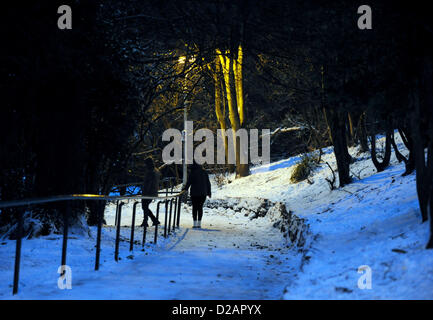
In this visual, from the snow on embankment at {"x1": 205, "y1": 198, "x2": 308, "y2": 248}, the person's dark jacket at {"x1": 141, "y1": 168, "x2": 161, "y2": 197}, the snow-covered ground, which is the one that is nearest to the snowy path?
the snow-covered ground

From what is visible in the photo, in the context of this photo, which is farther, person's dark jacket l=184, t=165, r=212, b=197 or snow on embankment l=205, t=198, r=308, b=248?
person's dark jacket l=184, t=165, r=212, b=197

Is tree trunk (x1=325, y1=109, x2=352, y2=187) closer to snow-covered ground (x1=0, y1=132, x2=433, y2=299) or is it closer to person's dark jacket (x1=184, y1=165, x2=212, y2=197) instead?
snow-covered ground (x1=0, y1=132, x2=433, y2=299)

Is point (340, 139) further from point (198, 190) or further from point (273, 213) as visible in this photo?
point (273, 213)

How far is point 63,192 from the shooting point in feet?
27.5

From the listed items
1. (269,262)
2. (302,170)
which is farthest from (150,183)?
(302,170)

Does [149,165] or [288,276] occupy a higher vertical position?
[149,165]

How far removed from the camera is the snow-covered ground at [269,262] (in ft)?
14.3

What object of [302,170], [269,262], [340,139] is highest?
[340,139]

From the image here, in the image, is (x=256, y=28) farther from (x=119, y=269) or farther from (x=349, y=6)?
(x=119, y=269)

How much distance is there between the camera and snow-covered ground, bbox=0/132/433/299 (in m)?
4.37

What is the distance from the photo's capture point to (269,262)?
7637 millimetres
